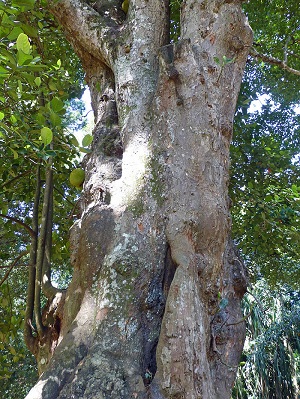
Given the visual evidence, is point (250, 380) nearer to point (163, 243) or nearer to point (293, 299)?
point (293, 299)

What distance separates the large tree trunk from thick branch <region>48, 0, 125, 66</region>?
0.05 feet

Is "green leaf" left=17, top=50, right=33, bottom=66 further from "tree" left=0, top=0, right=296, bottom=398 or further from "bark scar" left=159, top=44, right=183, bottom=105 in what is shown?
"bark scar" left=159, top=44, right=183, bottom=105

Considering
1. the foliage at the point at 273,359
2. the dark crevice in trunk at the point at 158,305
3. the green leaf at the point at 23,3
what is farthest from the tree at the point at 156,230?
the foliage at the point at 273,359

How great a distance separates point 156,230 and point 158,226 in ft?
0.06

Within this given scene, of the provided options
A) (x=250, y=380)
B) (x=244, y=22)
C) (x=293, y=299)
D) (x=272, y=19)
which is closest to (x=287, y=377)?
(x=250, y=380)

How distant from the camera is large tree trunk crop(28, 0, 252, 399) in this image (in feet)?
4.77

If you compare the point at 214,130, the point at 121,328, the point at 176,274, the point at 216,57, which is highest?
the point at 216,57

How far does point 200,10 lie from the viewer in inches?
97.4

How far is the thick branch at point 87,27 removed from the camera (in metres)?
2.58

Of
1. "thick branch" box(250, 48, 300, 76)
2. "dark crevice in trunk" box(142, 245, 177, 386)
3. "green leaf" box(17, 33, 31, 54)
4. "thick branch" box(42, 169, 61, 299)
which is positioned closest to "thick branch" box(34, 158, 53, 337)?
"thick branch" box(42, 169, 61, 299)

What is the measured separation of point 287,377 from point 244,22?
256 inches

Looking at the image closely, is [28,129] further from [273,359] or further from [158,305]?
[273,359]

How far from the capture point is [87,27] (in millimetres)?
2695

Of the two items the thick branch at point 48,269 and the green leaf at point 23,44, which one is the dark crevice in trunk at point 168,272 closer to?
the thick branch at point 48,269
